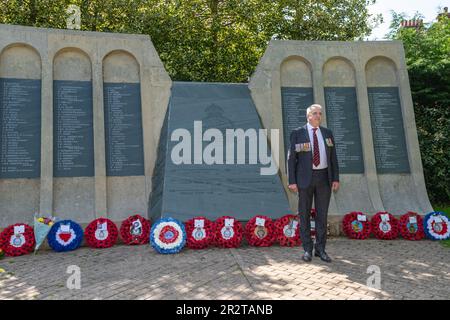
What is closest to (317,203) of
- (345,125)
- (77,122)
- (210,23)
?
(345,125)

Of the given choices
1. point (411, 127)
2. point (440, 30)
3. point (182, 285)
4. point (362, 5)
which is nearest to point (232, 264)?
point (182, 285)

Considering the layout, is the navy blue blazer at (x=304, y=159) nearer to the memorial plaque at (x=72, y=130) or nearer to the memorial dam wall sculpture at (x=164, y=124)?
the memorial dam wall sculpture at (x=164, y=124)

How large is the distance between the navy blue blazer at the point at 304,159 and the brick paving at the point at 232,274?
1239 mm

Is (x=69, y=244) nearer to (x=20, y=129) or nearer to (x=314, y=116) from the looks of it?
(x=20, y=129)

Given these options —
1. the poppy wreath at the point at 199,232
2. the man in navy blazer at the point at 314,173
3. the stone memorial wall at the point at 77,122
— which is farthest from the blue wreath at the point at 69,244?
the man in navy blazer at the point at 314,173

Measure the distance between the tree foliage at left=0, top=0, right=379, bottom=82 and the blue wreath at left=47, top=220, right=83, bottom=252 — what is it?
28.7 feet

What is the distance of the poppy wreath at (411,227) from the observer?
764 centimetres

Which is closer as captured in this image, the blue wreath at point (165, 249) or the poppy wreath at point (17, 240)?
the blue wreath at point (165, 249)

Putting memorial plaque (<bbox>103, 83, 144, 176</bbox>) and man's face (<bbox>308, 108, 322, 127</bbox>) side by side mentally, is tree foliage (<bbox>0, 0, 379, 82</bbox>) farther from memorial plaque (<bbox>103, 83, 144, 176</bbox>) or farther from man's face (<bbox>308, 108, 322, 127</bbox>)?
man's face (<bbox>308, 108, 322, 127</bbox>)

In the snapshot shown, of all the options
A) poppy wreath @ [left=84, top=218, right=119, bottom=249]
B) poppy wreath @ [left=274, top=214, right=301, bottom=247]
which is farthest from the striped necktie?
poppy wreath @ [left=84, top=218, right=119, bottom=249]

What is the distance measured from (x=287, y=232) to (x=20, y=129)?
561cm

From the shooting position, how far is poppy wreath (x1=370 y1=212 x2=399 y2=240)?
7641 millimetres

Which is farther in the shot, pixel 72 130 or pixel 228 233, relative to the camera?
pixel 72 130

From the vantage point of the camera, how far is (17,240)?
6.70m
